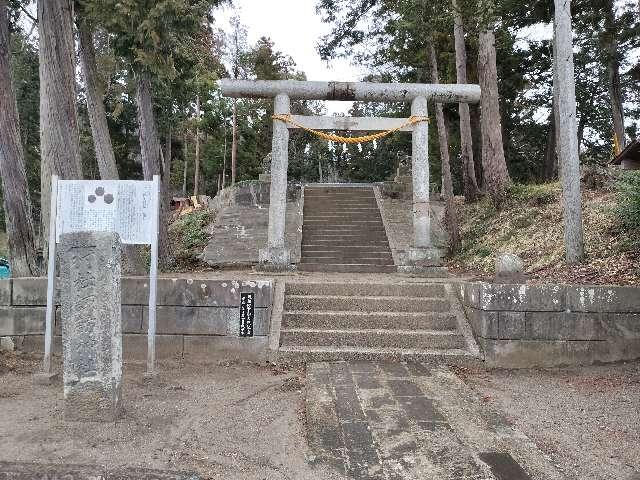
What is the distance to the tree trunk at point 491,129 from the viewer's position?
12148 mm

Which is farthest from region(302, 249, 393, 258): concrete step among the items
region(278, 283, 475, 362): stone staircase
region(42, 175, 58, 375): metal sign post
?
region(42, 175, 58, 375): metal sign post

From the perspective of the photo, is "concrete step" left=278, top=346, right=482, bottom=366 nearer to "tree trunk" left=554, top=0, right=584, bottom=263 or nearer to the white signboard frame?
the white signboard frame

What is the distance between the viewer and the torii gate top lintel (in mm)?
8062

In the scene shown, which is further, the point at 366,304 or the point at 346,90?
the point at 346,90

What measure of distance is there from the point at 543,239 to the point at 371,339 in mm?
5584

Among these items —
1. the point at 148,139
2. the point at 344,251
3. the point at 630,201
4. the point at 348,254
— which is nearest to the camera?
the point at 630,201

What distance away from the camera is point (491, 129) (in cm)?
1227

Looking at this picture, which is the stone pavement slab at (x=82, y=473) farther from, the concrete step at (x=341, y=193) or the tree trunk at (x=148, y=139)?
the concrete step at (x=341, y=193)

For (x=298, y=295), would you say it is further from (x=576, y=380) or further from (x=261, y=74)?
(x=261, y=74)

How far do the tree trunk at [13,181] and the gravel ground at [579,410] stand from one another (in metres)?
6.27

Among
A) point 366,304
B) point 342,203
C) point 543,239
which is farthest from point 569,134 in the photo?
point 342,203

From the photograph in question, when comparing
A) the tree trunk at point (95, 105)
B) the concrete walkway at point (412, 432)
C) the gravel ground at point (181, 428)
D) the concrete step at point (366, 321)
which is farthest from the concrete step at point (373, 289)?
the tree trunk at point (95, 105)

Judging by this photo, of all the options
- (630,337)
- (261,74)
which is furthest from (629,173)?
(261,74)

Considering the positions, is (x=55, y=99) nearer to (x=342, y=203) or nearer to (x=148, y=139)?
(x=148, y=139)
